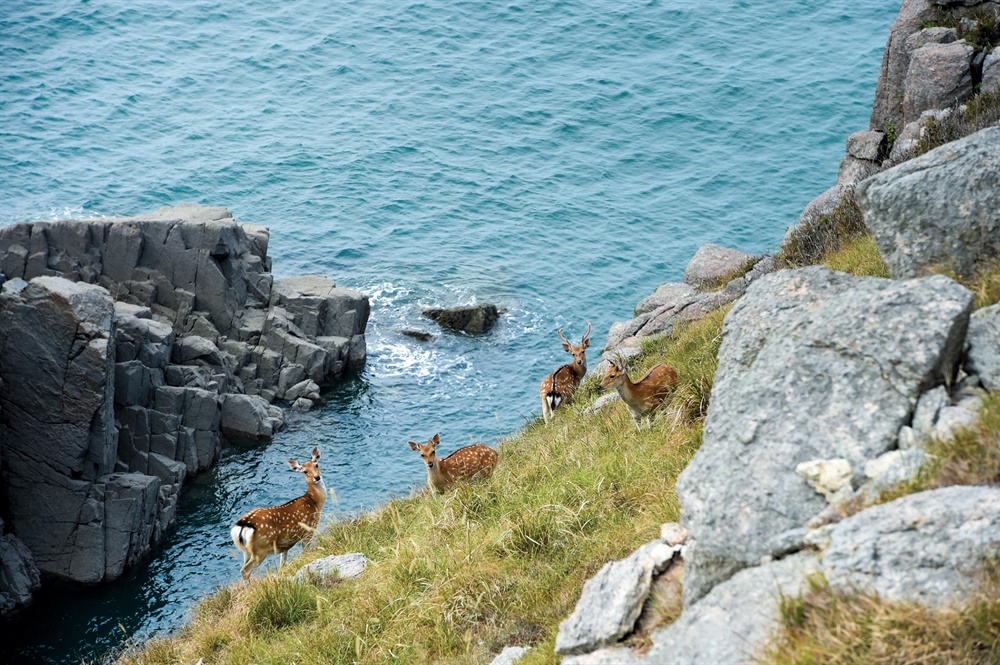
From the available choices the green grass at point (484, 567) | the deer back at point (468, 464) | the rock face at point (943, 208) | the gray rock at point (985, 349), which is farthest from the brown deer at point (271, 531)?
the gray rock at point (985, 349)

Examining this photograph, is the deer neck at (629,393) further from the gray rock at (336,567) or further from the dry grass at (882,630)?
the dry grass at (882,630)

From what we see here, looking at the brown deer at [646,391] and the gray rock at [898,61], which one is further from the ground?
the gray rock at [898,61]

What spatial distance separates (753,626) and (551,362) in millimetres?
29963

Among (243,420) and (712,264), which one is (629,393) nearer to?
(712,264)

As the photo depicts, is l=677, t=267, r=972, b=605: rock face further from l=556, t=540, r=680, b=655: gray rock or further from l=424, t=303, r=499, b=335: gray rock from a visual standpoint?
l=424, t=303, r=499, b=335: gray rock

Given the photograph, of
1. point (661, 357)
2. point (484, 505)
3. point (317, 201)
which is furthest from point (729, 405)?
point (317, 201)

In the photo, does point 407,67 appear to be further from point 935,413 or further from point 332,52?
point 935,413

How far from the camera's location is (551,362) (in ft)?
117

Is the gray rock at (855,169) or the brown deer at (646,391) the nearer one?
the brown deer at (646,391)

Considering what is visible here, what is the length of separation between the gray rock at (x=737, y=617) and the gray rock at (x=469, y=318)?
104ft

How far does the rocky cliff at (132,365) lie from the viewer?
2458 centimetres

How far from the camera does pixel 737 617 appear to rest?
5973mm

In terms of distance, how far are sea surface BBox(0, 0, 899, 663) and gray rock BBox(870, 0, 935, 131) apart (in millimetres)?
14532

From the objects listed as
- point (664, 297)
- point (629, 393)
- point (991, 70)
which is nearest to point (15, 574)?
point (629, 393)
